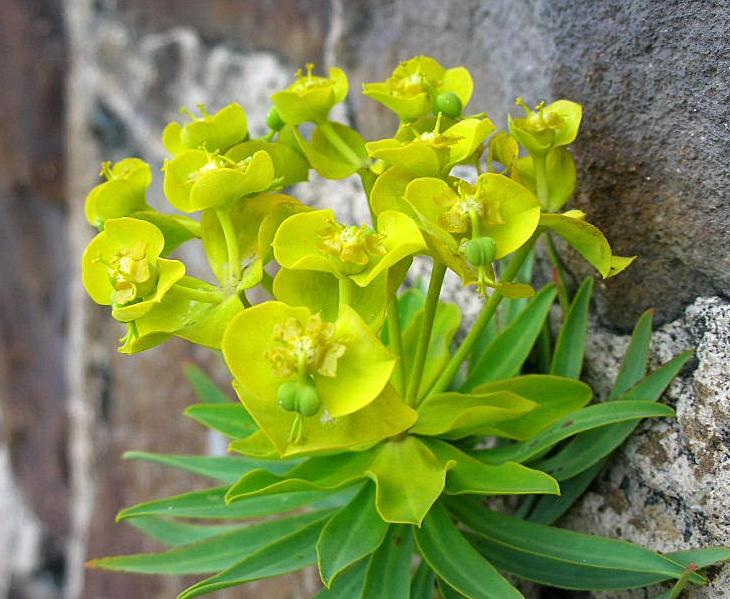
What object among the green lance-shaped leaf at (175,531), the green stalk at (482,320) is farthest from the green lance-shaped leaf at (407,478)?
the green lance-shaped leaf at (175,531)

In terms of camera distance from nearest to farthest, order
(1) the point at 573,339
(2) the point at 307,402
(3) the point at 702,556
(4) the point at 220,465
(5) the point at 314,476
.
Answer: (2) the point at 307,402 < (3) the point at 702,556 < (5) the point at 314,476 < (1) the point at 573,339 < (4) the point at 220,465

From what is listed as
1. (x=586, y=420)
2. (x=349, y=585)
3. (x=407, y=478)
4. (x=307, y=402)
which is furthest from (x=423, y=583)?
(x=307, y=402)

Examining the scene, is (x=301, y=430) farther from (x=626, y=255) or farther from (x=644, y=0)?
(x=644, y=0)

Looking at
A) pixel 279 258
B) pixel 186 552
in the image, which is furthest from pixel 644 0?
pixel 186 552

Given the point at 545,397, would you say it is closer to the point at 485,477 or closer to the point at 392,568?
the point at 485,477

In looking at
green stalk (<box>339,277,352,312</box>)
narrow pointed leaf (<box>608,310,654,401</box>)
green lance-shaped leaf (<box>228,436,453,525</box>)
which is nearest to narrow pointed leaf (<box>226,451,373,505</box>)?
green lance-shaped leaf (<box>228,436,453,525</box>)

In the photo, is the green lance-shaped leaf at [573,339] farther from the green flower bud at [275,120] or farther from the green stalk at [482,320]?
the green flower bud at [275,120]
